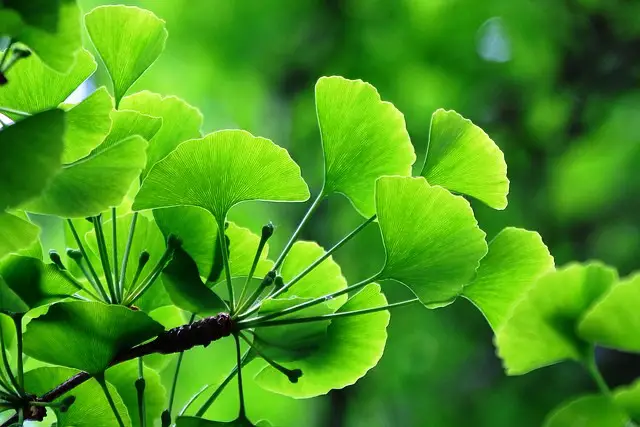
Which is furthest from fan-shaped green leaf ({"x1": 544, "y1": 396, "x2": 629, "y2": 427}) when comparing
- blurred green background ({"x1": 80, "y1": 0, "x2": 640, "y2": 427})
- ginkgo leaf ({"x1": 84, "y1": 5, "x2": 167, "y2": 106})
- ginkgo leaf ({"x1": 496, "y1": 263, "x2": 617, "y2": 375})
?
blurred green background ({"x1": 80, "y1": 0, "x2": 640, "y2": 427})

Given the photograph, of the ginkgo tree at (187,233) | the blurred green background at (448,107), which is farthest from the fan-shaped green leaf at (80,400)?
the blurred green background at (448,107)

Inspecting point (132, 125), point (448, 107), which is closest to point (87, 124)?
point (132, 125)

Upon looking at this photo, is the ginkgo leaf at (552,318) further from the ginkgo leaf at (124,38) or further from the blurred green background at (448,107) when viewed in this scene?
the blurred green background at (448,107)

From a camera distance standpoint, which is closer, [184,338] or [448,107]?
[184,338]

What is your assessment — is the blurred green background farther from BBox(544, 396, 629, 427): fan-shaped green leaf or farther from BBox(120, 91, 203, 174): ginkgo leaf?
BBox(544, 396, 629, 427): fan-shaped green leaf

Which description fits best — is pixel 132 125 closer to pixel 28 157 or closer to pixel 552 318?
pixel 28 157

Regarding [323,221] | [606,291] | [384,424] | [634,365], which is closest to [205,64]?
[323,221]
